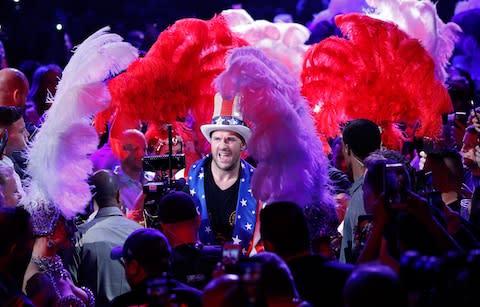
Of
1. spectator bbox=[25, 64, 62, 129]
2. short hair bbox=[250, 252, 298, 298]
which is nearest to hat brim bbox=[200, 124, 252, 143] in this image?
spectator bbox=[25, 64, 62, 129]

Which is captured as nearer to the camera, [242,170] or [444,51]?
[242,170]

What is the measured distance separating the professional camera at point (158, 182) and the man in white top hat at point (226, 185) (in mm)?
245

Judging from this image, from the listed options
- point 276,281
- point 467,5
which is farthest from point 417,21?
point 276,281

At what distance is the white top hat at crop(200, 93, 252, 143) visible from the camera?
6496mm

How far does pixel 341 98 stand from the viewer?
288 inches

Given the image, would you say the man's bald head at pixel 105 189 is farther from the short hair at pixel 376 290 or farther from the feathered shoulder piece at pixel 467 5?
the feathered shoulder piece at pixel 467 5

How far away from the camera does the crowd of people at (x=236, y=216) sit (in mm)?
3377

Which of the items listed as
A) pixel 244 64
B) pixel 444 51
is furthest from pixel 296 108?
pixel 444 51

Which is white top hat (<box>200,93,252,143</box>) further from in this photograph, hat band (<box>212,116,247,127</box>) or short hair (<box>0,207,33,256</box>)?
short hair (<box>0,207,33,256</box>)

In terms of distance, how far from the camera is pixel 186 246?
5090 millimetres

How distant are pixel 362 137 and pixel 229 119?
1053mm

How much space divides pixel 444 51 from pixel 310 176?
9.08ft

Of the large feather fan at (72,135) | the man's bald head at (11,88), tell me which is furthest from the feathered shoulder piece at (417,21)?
the man's bald head at (11,88)

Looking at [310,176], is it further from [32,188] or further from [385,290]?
[385,290]
